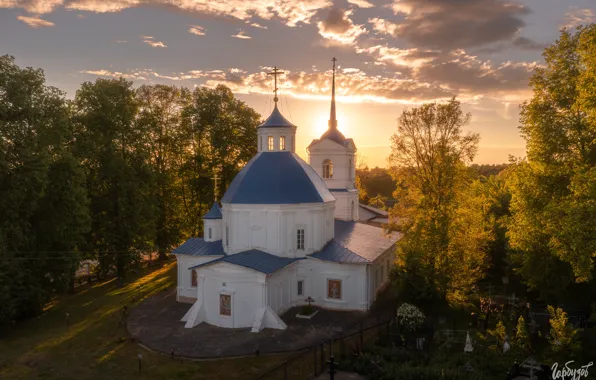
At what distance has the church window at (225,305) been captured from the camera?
80.6 ft

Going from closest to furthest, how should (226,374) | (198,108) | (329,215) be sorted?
1. (226,374)
2. (329,215)
3. (198,108)

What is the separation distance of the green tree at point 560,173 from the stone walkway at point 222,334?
1027 centimetres

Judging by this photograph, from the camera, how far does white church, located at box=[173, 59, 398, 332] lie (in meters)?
24.6


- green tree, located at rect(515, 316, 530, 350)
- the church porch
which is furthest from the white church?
green tree, located at rect(515, 316, 530, 350)

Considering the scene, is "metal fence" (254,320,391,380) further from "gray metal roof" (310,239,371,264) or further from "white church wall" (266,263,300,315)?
"gray metal roof" (310,239,371,264)

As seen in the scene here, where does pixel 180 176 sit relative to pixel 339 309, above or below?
above

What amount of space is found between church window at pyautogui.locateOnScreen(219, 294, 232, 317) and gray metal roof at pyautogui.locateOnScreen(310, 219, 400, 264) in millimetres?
6287

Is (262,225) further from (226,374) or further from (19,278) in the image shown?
(19,278)

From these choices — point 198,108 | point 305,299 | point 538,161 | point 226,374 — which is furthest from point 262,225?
point 198,108

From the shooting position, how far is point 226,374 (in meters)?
18.7

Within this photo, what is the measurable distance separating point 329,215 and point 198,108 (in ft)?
62.2

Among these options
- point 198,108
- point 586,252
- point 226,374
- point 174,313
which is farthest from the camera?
point 198,108

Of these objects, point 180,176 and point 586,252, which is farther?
point 180,176

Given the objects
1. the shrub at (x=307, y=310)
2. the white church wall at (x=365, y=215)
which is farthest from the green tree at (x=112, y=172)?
the white church wall at (x=365, y=215)
